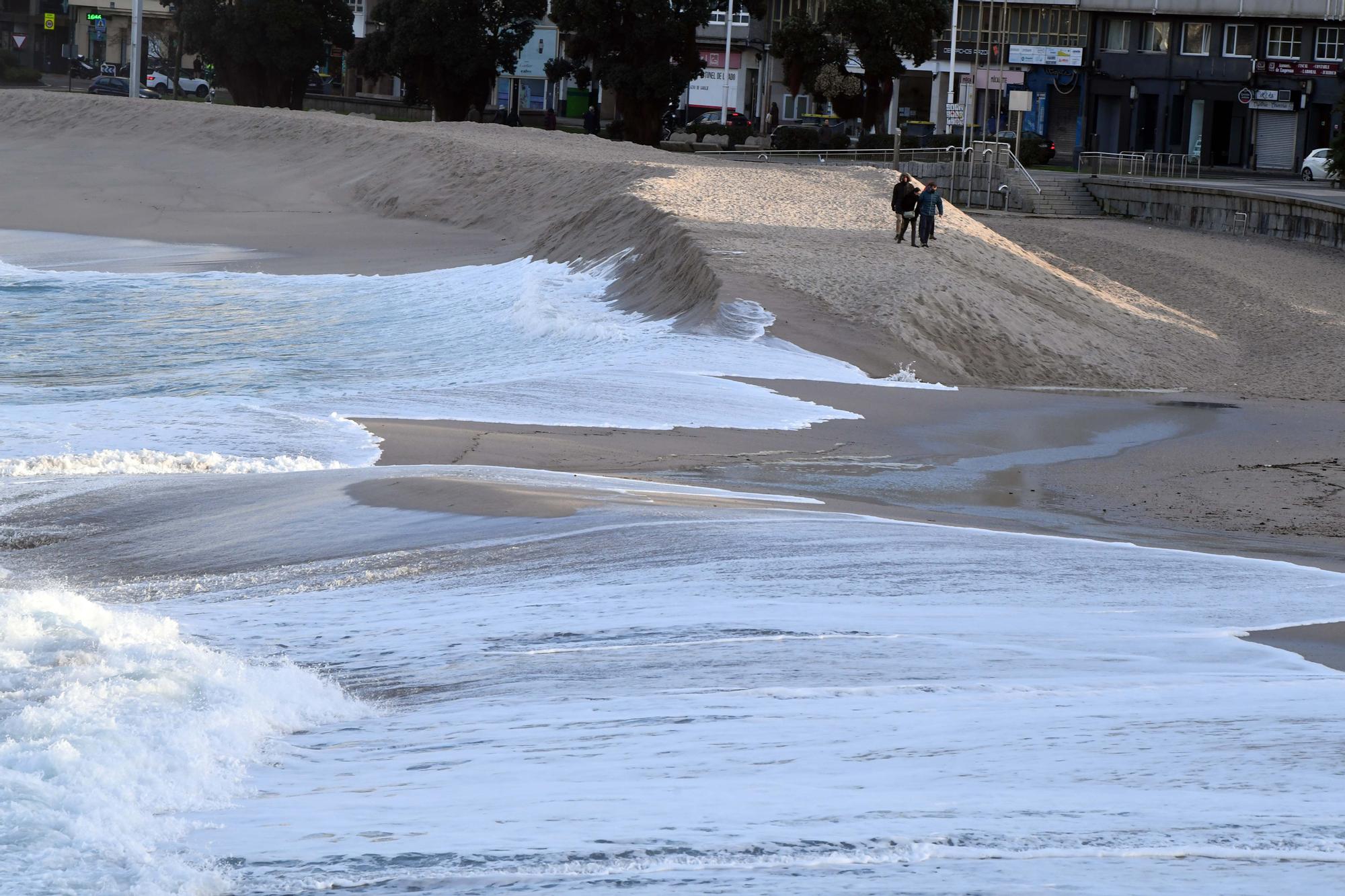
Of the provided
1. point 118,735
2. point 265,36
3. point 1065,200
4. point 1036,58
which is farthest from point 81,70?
point 118,735

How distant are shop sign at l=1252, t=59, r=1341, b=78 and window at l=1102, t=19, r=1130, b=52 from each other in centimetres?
594

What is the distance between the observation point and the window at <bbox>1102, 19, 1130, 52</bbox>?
239ft

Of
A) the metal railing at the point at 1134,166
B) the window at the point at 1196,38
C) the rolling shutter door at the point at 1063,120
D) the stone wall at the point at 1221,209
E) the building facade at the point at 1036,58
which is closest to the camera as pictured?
the stone wall at the point at 1221,209

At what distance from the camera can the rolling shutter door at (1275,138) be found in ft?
229

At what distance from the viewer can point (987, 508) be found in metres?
14.0

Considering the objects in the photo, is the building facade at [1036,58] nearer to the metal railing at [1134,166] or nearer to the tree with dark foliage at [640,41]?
the metal railing at [1134,166]

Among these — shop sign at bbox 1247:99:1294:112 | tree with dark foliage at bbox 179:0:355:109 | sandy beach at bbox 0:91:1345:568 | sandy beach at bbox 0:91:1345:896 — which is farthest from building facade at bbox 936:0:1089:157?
sandy beach at bbox 0:91:1345:896

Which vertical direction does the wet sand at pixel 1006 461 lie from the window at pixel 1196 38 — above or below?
below

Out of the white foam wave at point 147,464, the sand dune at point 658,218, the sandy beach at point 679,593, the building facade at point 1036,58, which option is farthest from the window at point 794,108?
the white foam wave at point 147,464

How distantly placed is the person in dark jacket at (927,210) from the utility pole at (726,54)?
42.1m

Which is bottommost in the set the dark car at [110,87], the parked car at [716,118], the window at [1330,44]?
the dark car at [110,87]

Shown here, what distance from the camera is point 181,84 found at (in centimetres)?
8250

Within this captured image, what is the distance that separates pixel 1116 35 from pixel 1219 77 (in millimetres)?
5277

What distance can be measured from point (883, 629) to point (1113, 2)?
68.3m
